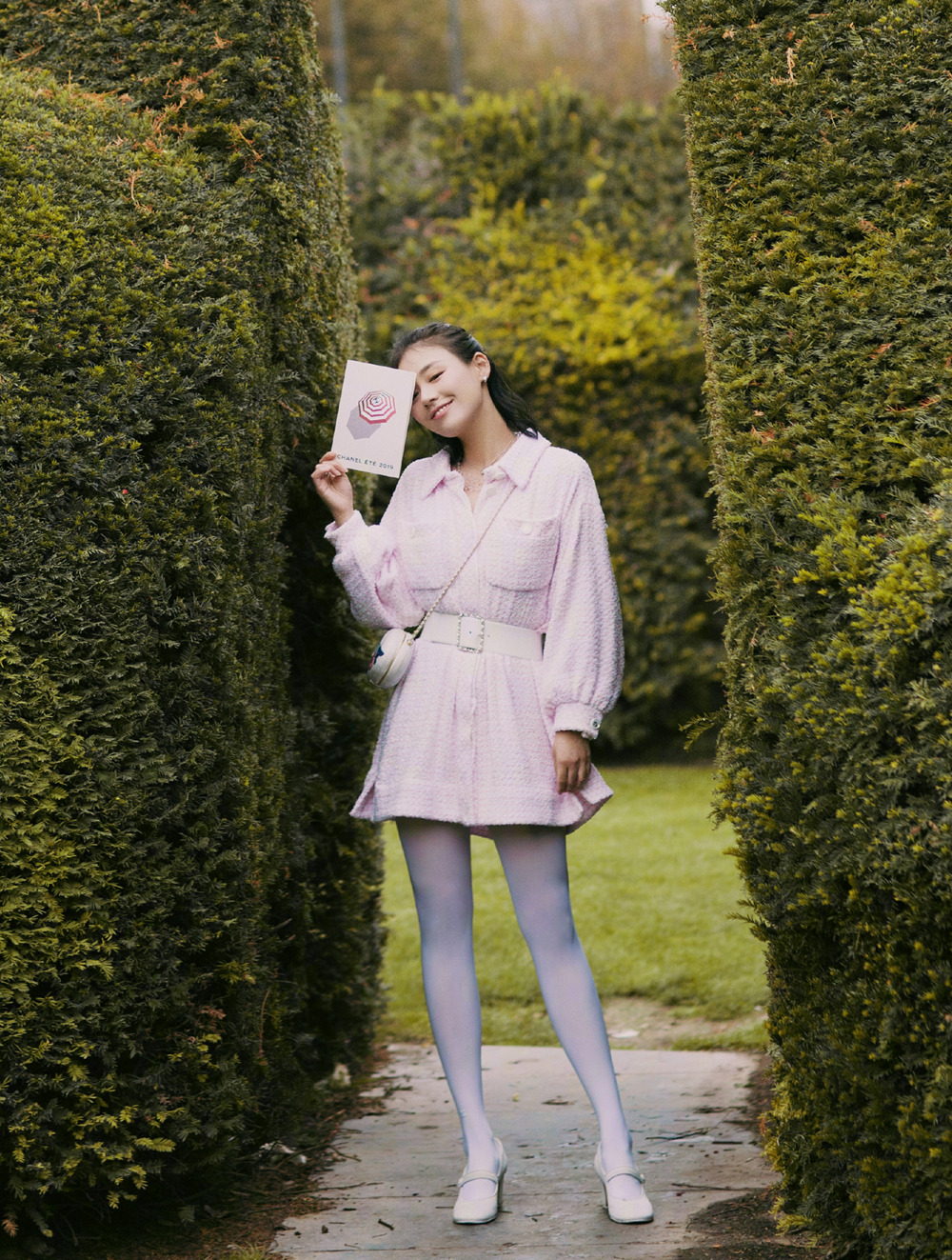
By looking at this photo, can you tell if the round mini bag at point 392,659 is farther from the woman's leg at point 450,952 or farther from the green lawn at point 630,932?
the green lawn at point 630,932

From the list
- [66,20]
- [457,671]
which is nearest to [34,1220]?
[457,671]

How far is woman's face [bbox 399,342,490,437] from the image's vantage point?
3.39 metres

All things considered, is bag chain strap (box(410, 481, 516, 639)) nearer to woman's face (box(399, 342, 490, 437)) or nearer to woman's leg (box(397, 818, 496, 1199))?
woman's face (box(399, 342, 490, 437))

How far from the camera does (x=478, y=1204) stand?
318cm

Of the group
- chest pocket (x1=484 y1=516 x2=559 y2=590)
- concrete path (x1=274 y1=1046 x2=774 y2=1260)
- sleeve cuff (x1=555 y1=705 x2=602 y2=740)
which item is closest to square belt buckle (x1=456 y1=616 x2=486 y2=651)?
chest pocket (x1=484 y1=516 x2=559 y2=590)

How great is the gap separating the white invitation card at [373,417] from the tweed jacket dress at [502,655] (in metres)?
0.18

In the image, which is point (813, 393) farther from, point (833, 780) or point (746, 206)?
point (833, 780)

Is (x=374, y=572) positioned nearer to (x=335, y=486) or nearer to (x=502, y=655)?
(x=335, y=486)

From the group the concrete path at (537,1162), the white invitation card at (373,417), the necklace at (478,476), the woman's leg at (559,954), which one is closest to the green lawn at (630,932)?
the concrete path at (537,1162)

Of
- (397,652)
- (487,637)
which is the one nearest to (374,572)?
(397,652)

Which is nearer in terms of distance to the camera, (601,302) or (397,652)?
(397,652)

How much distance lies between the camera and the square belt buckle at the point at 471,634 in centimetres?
331

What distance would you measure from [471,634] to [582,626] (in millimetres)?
290

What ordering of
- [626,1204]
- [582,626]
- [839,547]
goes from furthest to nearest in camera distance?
[582,626] < [626,1204] < [839,547]
